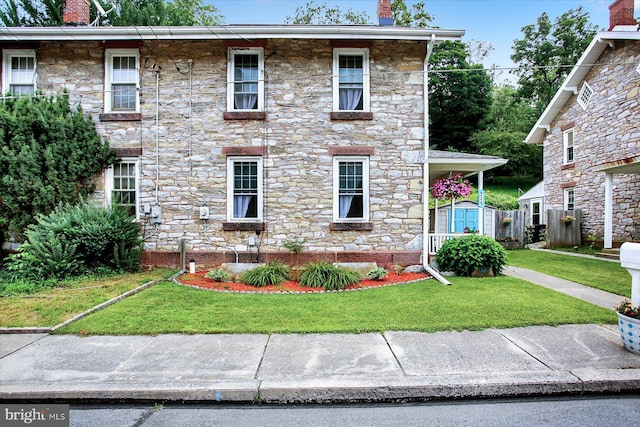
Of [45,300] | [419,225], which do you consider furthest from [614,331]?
[45,300]

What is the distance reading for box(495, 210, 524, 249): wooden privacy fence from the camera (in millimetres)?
14500

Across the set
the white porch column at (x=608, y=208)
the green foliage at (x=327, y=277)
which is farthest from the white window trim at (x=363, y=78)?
the white porch column at (x=608, y=208)

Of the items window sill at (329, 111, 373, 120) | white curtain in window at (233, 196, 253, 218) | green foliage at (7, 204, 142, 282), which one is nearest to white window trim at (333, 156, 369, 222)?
window sill at (329, 111, 373, 120)

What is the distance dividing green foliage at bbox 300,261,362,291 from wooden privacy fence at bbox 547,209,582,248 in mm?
11815

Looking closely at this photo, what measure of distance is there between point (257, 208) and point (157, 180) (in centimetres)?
284

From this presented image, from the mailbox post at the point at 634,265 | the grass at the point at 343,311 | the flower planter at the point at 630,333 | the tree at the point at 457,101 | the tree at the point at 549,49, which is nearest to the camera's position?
the flower planter at the point at 630,333

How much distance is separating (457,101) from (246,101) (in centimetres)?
2960

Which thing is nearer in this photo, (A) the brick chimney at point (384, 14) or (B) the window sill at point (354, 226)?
(B) the window sill at point (354, 226)

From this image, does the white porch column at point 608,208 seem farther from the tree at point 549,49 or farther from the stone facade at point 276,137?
the tree at point 549,49

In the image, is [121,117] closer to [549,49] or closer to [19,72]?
[19,72]

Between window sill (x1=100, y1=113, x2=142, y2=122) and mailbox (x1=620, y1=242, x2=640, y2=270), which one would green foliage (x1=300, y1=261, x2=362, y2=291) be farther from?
window sill (x1=100, y1=113, x2=142, y2=122)

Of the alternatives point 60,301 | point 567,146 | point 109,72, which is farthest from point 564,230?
point 109,72

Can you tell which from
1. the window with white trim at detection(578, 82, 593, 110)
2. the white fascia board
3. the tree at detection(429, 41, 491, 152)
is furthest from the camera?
the tree at detection(429, 41, 491, 152)

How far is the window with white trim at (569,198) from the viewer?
50.4 ft
